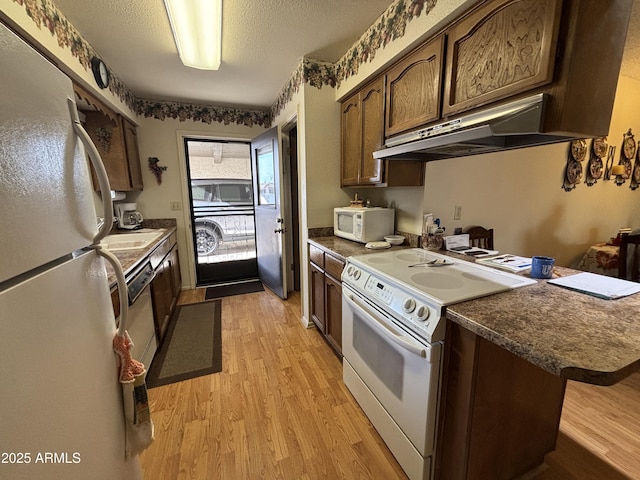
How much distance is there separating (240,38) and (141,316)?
7.00ft

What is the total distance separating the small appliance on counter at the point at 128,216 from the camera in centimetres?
295

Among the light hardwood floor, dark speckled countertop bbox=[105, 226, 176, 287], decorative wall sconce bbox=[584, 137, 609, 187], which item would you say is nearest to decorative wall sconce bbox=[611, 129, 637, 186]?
decorative wall sconce bbox=[584, 137, 609, 187]

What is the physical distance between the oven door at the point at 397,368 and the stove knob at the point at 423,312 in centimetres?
9

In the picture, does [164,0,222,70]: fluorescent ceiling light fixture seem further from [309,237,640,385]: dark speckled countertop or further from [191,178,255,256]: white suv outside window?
[309,237,640,385]: dark speckled countertop

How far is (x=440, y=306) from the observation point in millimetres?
999

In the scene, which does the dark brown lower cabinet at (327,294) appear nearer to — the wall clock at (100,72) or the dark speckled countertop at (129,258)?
the dark speckled countertop at (129,258)

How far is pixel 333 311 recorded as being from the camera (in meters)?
2.05

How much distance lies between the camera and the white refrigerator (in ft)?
1.49

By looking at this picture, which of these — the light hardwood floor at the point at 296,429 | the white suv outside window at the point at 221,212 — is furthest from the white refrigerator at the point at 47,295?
the white suv outside window at the point at 221,212

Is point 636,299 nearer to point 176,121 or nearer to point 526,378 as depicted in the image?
point 526,378

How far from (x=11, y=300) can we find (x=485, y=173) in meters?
2.68

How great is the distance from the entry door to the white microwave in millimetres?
1014

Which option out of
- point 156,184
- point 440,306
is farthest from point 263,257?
point 440,306

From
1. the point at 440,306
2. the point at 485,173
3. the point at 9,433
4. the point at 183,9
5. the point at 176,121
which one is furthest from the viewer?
the point at 176,121
